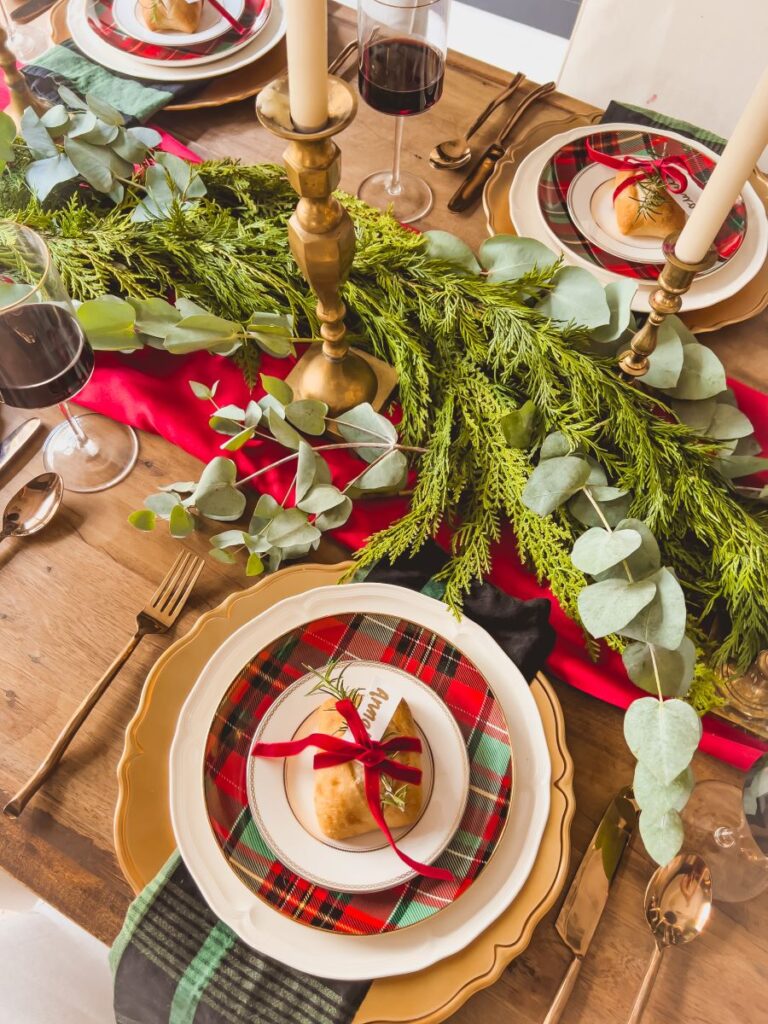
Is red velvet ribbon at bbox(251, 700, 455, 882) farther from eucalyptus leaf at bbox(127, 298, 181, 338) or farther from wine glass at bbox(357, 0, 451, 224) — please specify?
wine glass at bbox(357, 0, 451, 224)

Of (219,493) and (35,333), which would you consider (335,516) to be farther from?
(35,333)

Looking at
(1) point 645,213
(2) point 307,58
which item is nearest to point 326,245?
(2) point 307,58

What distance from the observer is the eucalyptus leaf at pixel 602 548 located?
0.67 metres

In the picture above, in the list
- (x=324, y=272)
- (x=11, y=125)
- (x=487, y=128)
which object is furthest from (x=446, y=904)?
(x=487, y=128)

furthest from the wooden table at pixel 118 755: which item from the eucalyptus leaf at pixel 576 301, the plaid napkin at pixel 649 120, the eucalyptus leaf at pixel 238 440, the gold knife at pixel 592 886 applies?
the plaid napkin at pixel 649 120

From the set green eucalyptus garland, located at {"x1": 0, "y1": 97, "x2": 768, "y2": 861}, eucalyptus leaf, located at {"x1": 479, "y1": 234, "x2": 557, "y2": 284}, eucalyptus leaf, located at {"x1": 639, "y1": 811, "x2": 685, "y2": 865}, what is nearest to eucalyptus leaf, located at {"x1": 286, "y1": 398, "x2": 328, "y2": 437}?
green eucalyptus garland, located at {"x1": 0, "y1": 97, "x2": 768, "y2": 861}

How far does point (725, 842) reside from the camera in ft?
2.34

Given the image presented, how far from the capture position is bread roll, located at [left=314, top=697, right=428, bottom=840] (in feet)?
2.08

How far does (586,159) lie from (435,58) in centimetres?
24

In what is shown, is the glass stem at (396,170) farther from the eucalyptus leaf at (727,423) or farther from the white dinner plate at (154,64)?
the eucalyptus leaf at (727,423)

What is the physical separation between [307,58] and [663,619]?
499 mm

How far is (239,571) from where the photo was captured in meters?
0.82

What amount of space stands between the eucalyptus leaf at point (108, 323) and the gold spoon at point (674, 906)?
0.71m

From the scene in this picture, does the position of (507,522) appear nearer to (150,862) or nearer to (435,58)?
(150,862)
